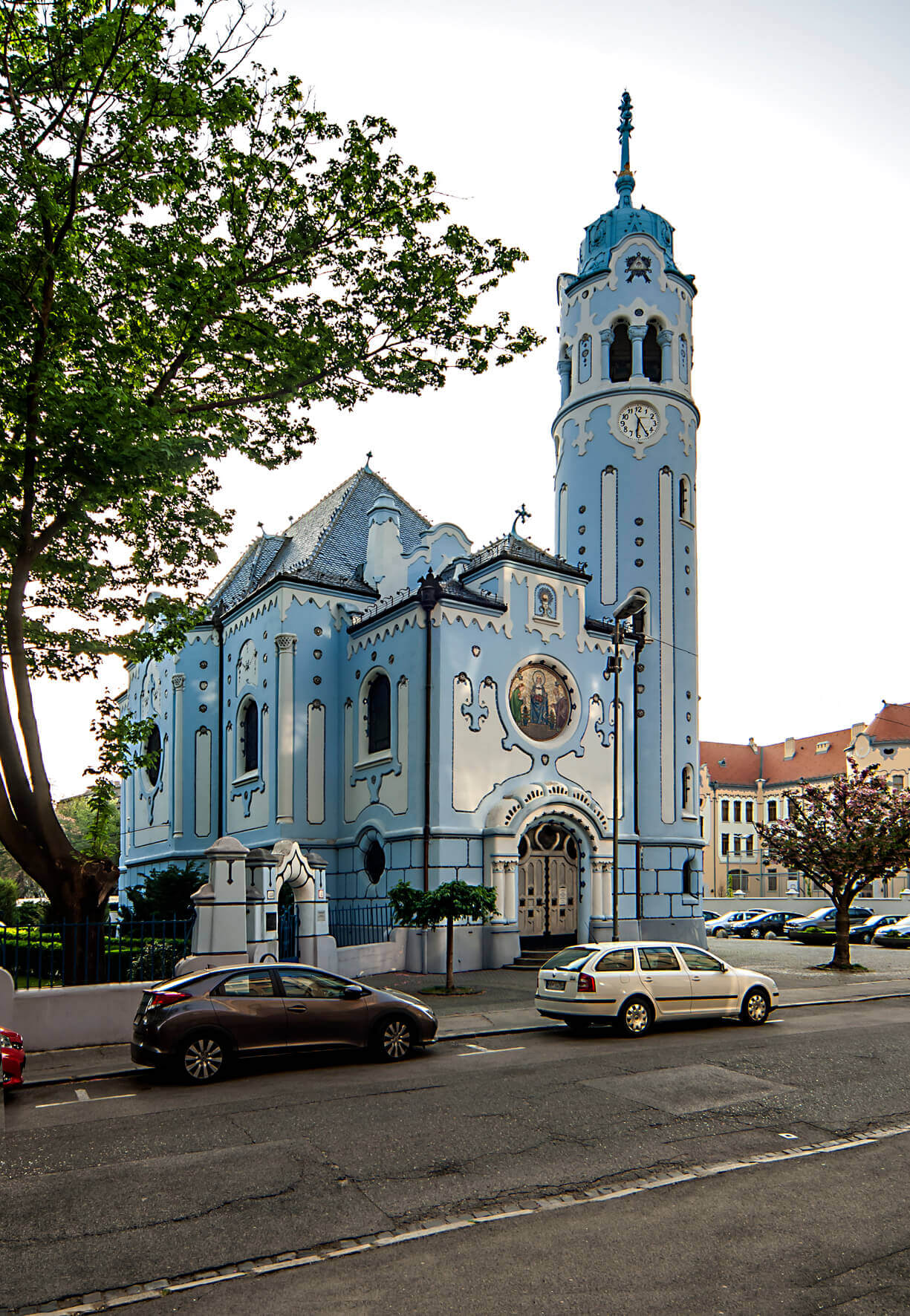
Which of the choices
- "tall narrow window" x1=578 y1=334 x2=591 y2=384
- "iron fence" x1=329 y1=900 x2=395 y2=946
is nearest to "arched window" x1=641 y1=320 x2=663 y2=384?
"tall narrow window" x1=578 y1=334 x2=591 y2=384

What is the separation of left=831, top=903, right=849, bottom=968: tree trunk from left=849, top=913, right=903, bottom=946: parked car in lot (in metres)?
15.7

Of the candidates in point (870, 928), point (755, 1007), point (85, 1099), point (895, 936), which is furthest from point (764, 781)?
point (85, 1099)

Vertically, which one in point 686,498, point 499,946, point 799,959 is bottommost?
point 799,959

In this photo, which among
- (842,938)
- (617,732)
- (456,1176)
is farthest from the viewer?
(842,938)

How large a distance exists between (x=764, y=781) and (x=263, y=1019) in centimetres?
7310

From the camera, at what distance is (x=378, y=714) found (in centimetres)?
2892

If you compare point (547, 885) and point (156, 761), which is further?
point (156, 761)

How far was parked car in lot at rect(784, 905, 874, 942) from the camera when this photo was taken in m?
42.2

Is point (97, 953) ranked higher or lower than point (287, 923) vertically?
higher

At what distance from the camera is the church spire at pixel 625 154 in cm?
3803

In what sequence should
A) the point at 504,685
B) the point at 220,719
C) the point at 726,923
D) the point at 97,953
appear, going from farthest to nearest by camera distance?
the point at 726,923 → the point at 220,719 → the point at 504,685 → the point at 97,953

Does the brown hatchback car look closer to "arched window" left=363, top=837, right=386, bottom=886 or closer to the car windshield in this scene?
the car windshield

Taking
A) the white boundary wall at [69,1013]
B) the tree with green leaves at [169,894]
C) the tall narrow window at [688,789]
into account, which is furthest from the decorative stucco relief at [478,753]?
the white boundary wall at [69,1013]

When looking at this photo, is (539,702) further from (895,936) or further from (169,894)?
(895,936)
